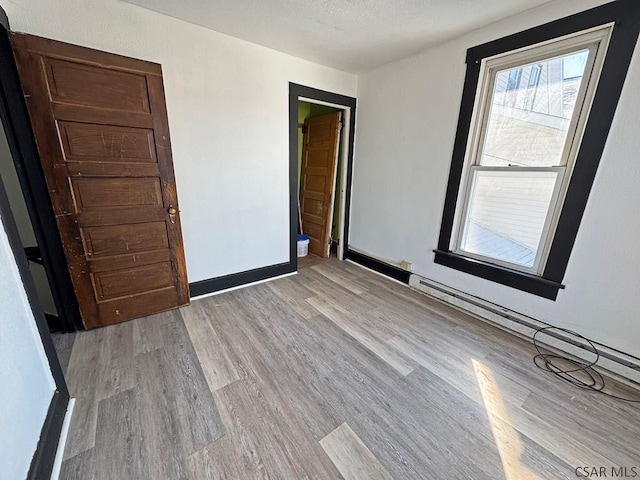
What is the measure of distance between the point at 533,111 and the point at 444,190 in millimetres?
866

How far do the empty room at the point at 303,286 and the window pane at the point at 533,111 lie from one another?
16 mm

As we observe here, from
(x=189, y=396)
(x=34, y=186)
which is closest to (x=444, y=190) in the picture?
(x=189, y=396)

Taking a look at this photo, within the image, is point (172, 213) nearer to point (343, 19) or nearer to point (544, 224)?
point (343, 19)

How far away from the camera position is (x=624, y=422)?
1.46 m

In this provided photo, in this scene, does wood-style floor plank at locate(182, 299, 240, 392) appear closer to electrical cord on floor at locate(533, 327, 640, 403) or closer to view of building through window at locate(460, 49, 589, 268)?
electrical cord on floor at locate(533, 327, 640, 403)

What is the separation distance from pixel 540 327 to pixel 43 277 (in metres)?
4.00

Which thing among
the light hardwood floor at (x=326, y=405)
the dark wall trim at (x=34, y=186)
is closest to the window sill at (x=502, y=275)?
the light hardwood floor at (x=326, y=405)

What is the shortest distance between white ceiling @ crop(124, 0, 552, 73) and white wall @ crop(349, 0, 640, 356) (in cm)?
22

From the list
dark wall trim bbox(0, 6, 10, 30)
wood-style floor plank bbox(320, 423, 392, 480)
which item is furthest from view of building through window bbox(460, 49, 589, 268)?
dark wall trim bbox(0, 6, 10, 30)

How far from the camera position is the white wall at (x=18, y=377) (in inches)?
37.2

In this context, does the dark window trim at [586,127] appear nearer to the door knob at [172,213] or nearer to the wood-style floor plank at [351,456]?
the wood-style floor plank at [351,456]

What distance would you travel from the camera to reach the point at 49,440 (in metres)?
A: 1.19

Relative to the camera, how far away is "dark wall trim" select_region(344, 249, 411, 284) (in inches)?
122

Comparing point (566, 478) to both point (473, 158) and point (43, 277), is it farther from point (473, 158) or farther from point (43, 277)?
point (43, 277)
